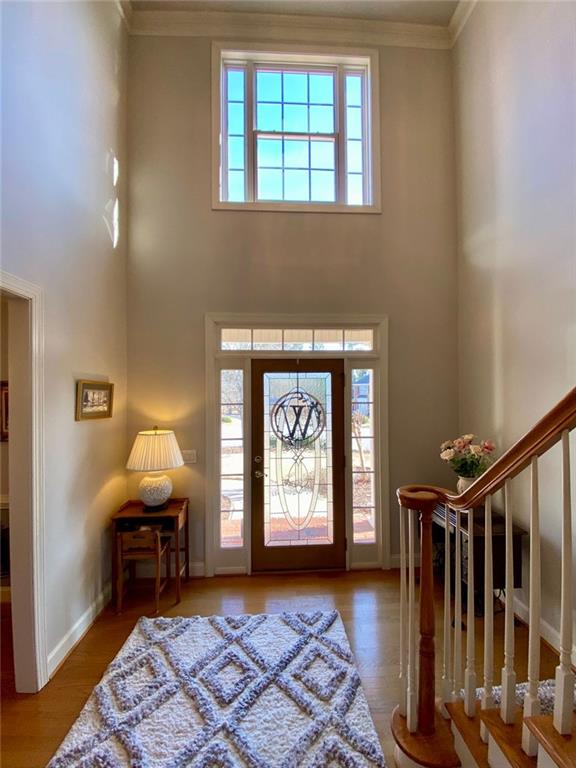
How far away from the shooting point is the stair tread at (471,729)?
4.17 feet

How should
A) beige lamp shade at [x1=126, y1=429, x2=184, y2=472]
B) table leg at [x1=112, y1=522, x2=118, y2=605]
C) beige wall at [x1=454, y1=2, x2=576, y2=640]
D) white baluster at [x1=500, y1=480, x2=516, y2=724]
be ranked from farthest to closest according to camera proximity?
beige lamp shade at [x1=126, y1=429, x2=184, y2=472] → table leg at [x1=112, y1=522, x2=118, y2=605] → beige wall at [x1=454, y1=2, x2=576, y2=640] → white baluster at [x1=500, y1=480, x2=516, y2=724]

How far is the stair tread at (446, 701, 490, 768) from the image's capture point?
4.17ft

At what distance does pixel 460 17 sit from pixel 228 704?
5.68m

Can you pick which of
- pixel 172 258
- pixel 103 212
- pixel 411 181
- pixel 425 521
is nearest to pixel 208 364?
pixel 172 258

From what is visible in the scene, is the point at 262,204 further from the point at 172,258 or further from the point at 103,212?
the point at 103,212

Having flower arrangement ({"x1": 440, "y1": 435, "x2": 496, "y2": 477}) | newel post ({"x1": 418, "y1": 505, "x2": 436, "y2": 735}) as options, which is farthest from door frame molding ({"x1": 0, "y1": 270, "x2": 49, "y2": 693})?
flower arrangement ({"x1": 440, "y1": 435, "x2": 496, "y2": 477})

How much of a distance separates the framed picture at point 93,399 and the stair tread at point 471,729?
2630 millimetres

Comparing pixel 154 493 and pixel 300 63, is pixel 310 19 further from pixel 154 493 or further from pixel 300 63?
pixel 154 493

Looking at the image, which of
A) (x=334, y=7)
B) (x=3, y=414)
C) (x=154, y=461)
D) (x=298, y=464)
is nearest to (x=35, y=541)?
(x=154, y=461)

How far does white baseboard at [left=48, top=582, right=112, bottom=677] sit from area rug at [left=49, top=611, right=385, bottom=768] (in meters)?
0.36

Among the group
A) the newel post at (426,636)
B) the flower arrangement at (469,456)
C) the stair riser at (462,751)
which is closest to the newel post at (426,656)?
the newel post at (426,636)

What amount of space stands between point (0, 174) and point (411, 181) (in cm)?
333

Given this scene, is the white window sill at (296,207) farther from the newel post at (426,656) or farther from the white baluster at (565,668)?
the white baluster at (565,668)

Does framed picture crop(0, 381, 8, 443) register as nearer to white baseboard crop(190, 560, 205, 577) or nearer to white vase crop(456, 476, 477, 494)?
white baseboard crop(190, 560, 205, 577)
